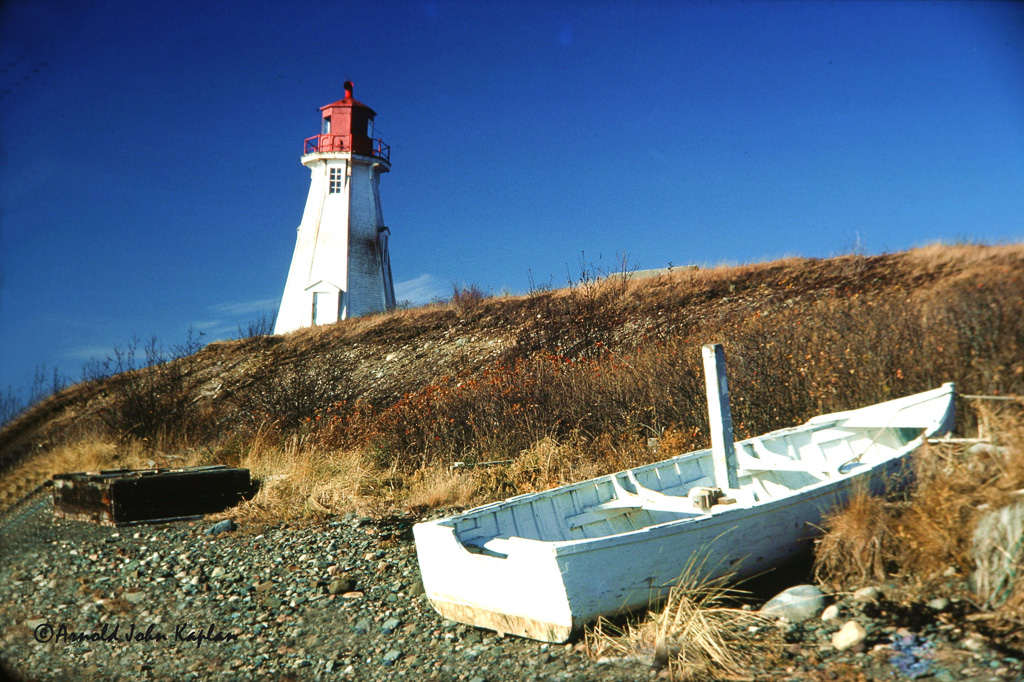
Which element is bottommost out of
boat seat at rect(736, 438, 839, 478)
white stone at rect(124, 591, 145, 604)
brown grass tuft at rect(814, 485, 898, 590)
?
white stone at rect(124, 591, 145, 604)

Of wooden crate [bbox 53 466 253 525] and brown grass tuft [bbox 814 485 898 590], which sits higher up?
wooden crate [bbox 53 466 253 525]

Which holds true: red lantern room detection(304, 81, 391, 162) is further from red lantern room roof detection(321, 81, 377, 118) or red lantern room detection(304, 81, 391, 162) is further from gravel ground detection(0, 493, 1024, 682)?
gravel ground detection(0, 493, 1024, 682)

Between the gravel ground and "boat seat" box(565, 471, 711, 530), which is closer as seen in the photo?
the gravel ground

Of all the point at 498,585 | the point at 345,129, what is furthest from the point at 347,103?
the point at 498,585

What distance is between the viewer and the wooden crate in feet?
27.1

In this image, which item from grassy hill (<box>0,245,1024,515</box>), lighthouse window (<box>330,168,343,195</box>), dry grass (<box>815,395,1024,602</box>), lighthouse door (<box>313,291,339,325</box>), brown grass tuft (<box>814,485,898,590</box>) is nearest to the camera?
dry grass (<box>815,395,1024,602</box>)

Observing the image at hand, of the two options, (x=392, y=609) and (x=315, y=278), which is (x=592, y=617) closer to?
(x=392, y=609)

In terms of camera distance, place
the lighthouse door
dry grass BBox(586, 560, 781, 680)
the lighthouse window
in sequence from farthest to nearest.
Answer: the lighthouse window < the lighthouse door < dry grass BBox(586, 560, 781, 680)

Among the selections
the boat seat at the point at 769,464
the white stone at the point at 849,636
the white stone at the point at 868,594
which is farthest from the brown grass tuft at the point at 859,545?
the boat seat at the point at 769,464

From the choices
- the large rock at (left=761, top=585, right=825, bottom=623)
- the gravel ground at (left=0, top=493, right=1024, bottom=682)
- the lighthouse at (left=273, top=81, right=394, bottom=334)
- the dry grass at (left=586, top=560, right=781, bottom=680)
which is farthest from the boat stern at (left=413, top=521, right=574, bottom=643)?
the lighthouse at (left=273, top=81, right=394, bottom=334)

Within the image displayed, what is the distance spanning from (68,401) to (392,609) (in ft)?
59.7

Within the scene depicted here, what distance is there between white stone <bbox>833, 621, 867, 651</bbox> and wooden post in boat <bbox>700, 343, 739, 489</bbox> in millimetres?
1895

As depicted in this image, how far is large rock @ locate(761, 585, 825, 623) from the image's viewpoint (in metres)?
4.70

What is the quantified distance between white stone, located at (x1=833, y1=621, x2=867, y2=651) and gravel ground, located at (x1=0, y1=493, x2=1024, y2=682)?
0.16 ft
